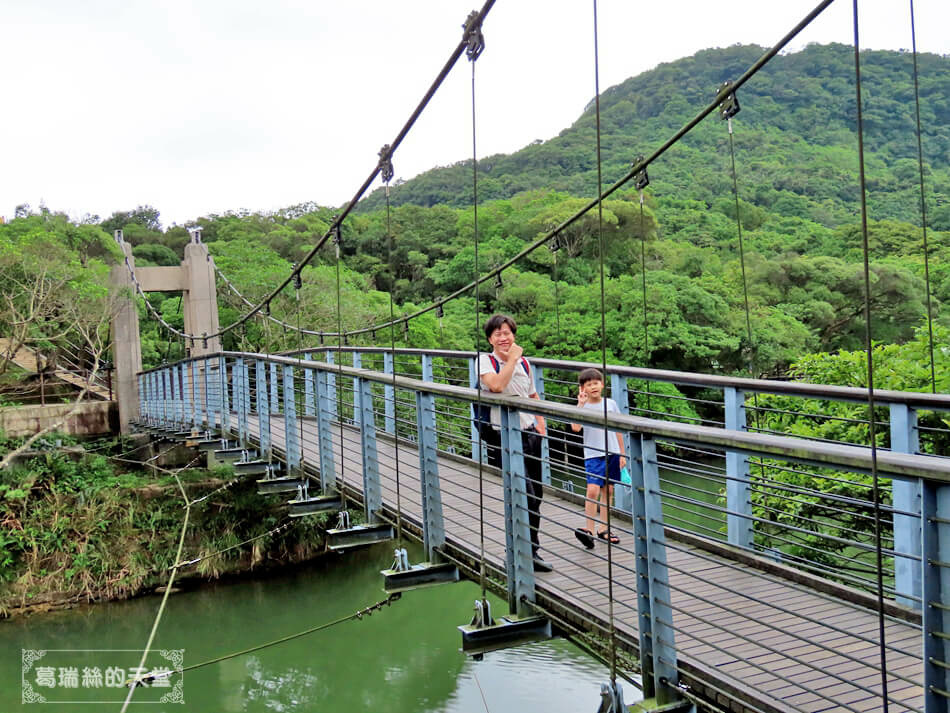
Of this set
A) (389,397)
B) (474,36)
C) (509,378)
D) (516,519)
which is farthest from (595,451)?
(389,397)

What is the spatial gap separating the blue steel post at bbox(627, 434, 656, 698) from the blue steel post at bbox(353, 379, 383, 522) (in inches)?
73.1

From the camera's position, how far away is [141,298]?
11.1 meters

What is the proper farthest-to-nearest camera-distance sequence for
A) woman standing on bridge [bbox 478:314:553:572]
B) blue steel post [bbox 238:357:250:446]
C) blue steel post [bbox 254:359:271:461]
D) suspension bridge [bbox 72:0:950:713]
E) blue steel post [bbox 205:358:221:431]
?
blue steel post [bbox 205:358:221:431] → blue steel post [bbox 238:357:250:446] → blue steel post [bbox 254:359:271:461] → woman standing on bridge [bbox 478:314:553:572] → suspension bridge [bbox 72:0:950:713]

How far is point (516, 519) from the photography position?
233 cm

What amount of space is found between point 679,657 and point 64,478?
8.97m

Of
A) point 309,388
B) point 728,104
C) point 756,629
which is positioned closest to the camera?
point 756,629

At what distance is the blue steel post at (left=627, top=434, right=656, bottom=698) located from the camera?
5.89ft

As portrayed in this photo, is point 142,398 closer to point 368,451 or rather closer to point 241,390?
point 241,390

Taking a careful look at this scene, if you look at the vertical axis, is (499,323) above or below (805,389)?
above

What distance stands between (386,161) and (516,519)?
2459 millimetres

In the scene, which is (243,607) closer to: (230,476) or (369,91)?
(230,476)

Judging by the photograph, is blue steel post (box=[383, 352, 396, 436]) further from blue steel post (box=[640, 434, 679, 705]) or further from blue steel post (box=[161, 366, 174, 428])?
blue steel post (box=[161, 366, 174, 428])

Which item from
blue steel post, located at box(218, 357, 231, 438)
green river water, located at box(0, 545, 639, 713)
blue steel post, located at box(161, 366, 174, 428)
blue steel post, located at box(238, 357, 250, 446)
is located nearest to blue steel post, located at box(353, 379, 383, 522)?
blue steel post, located at box(238, 357, 250, 446)

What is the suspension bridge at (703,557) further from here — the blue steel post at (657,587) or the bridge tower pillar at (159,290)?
the bridge tower pillar at (159,290)
